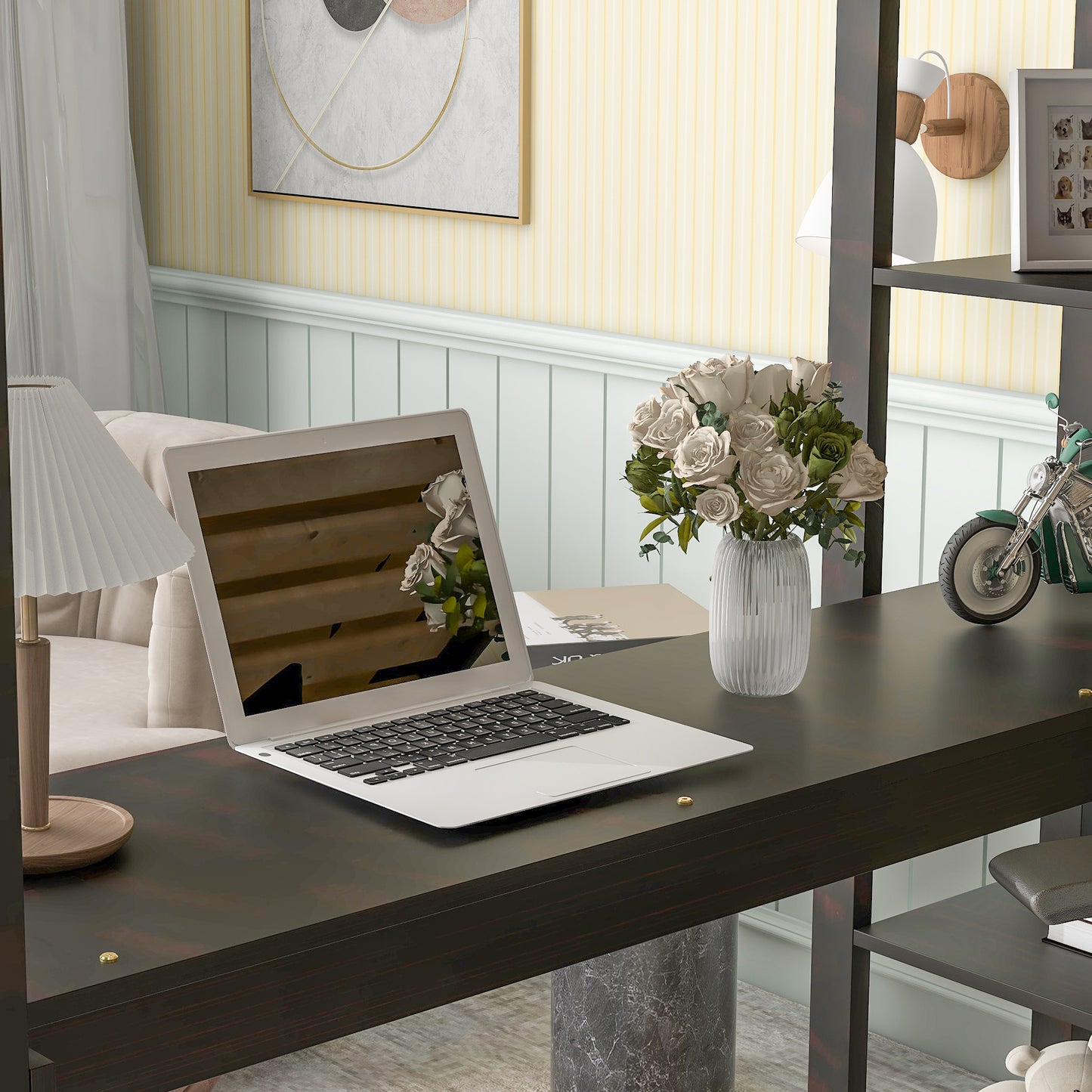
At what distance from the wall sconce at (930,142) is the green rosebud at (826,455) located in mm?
795

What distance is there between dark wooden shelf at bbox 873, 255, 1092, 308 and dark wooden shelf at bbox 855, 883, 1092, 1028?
26.9 inches

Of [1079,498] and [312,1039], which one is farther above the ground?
[1079,498]

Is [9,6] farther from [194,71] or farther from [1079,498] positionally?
[1079,498]

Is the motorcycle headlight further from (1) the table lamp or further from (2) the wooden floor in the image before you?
(2) the wooden floor

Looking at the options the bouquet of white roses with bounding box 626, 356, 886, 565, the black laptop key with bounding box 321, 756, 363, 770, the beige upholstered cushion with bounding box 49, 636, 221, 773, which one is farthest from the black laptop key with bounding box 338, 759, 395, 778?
the beige upholstered cushion with bounding box 49, 636, 221, 773

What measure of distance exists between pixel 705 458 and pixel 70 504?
0.57 m

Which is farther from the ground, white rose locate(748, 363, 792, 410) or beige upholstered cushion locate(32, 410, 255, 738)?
white rose locate(748, 363, 792, 410)

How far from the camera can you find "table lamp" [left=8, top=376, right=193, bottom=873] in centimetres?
101

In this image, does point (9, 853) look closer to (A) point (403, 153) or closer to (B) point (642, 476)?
(B) point (642, 476)

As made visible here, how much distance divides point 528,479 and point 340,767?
5.82 feet

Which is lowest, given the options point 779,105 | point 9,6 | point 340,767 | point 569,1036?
point 569,1036

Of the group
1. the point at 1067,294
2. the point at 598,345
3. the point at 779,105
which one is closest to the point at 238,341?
the point at 598,345

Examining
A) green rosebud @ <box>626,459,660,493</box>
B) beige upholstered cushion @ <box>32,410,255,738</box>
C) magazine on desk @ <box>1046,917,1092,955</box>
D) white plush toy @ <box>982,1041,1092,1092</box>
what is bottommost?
white plush toy @ <box>982,1041,1092,1092</box>

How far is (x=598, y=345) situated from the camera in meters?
2.78
